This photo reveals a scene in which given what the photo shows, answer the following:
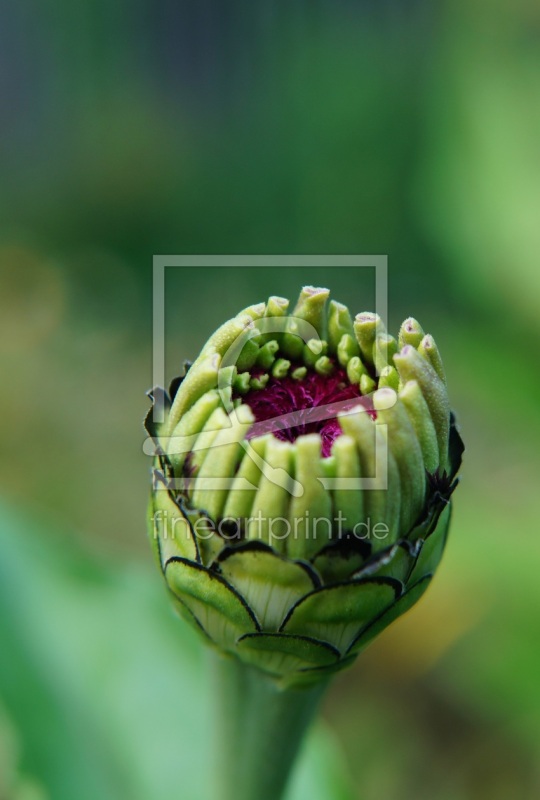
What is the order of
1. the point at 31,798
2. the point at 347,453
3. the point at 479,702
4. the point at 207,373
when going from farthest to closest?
the point at 479,702 < the point at 31,798 < the point at 207,373 < the point at 347,453

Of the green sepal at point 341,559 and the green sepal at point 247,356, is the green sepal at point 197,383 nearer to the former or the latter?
the green sepal at point 247,356

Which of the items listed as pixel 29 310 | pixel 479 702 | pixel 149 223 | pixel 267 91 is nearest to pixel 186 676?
pixel 479 702

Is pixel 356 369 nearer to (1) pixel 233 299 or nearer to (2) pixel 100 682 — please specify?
(2) pixel 100 682

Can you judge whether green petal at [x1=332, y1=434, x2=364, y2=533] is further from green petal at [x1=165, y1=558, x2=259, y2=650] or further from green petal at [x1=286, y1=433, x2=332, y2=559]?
green petal at [x1=165, y1=558, x2=259, y2=650]

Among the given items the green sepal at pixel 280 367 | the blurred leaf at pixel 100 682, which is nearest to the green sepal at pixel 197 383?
the green sepal at pixel 280 367

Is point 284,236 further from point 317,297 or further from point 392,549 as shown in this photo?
point 392,549

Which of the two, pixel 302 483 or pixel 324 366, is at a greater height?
pixel 324 366

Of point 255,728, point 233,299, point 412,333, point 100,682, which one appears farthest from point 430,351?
point 233,299
